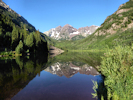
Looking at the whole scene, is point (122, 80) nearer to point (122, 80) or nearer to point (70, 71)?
point (122, 80)

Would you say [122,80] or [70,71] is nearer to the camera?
[122,80]

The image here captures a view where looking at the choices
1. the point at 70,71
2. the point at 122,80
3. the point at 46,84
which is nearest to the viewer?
the point at 122,80

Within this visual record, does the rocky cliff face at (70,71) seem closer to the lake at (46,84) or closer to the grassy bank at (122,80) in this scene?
the lake at (46,84)

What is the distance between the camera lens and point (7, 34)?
80.4 meters

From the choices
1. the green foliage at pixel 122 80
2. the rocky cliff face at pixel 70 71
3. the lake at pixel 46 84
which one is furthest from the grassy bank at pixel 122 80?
the rocky cliff face at pixel 70 71

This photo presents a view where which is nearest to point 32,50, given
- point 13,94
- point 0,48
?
point 0,48

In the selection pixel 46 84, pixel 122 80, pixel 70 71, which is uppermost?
pixel 122 80

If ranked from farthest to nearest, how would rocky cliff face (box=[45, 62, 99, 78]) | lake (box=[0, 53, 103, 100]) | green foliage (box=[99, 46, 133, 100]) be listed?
rocky cliff face (box=[45, 62, 99, 78]), lake (box=[0, 53, 103, 100]), green foliage (box=[99, 46, 133, 100])

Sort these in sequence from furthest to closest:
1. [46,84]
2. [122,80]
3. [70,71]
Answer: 1. [70,71]
2. [46,84]
3. [122,80]

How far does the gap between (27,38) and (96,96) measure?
317 feet

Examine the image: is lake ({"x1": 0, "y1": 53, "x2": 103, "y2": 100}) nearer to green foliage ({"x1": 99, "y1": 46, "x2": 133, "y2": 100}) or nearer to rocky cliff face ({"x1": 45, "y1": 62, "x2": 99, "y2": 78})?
rocky cliff face ({"x1": 45, "y1": 62, "x2": 99, "y2": 78})

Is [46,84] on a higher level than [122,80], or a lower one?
lower

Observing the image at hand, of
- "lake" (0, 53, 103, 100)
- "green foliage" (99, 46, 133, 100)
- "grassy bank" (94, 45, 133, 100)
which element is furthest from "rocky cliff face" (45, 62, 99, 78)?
"green foliage" (99, 46, 133, 100)

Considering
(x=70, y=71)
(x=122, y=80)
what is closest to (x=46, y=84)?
(x=70, y=71)
